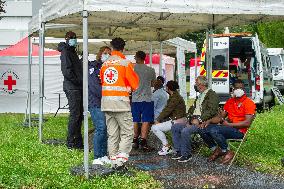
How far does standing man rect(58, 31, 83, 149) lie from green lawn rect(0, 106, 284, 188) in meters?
A: 0.33

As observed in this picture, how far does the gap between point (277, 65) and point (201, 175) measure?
71.3 ft

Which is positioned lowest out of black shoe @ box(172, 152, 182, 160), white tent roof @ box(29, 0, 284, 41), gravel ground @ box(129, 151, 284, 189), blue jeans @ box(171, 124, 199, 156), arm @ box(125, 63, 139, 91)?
gravel ground @ box(129, 151, 284, 189)

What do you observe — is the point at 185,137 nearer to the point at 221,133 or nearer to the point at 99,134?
the point at 221,133

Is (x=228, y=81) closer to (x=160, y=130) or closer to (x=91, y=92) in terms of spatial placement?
(x=160, y=130)

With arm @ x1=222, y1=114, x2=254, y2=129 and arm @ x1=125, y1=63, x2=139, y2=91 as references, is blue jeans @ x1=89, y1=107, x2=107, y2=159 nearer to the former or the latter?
arm @ x1=125, y1=63, x2=139, y2=91

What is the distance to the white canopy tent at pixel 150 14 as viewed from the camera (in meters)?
7.82

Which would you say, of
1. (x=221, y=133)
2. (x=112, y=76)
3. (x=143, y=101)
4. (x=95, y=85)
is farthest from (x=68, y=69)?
(x=221, y=133)

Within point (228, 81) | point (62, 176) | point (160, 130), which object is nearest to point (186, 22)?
point (160, 130)

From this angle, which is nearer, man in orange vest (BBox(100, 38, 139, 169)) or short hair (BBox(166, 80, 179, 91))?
man in orange vest (BBox(100, 38, 139, 169))

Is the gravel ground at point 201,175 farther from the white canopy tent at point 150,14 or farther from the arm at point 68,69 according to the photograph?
the arm at point 68,69

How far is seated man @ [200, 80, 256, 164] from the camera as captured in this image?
888 centimetres

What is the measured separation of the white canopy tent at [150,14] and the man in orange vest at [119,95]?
0.32m

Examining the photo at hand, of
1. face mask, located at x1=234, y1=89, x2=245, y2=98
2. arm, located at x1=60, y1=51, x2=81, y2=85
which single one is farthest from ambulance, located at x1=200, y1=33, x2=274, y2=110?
face mask, located at x1=234, y1=89, x2=245, y2=98

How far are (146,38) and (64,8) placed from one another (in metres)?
6.25
